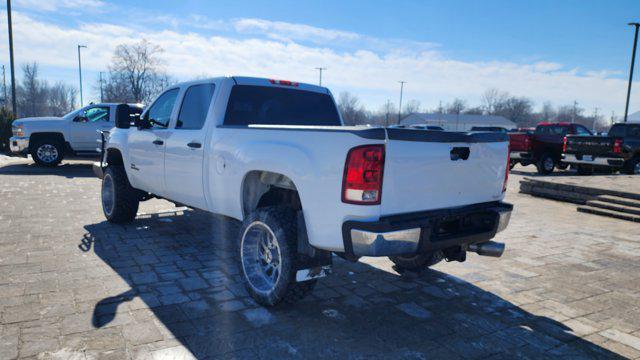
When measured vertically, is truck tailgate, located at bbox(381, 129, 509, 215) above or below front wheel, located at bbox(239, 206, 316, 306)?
above

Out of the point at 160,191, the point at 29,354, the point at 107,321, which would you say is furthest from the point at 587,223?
the point at 29,354

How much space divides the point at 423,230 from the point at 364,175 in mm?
600

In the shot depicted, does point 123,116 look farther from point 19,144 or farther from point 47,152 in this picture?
point 19,144

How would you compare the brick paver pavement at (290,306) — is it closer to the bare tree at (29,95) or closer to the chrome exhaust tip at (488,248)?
the chrome exhaust tip at (488,248)

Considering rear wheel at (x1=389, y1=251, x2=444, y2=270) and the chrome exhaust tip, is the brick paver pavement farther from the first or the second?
the chrome exhaust tip

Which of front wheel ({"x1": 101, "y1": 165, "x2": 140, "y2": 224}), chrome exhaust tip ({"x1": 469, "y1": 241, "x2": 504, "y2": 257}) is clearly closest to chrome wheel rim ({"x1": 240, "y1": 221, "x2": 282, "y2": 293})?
chrome exhaust tip ({"x1": 469, "y1": 241, "x2": 504, "y2": 257})

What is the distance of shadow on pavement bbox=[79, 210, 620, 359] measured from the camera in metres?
3.19

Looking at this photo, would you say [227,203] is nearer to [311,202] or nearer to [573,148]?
[311,202]

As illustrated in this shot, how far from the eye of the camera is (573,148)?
50.1 ft

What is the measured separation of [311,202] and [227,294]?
1432 mm

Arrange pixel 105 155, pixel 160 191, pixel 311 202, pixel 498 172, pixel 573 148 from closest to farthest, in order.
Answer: pixel 311 202
pixel 498 172
pixel 160 191
pixel 105 155
pixel 573 148

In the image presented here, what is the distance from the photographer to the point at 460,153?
3533mm

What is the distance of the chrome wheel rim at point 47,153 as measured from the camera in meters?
13.8

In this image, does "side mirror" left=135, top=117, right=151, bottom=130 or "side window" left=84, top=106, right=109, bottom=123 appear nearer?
"side mirror" left=135, top=117, right=151, bottom=130
